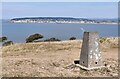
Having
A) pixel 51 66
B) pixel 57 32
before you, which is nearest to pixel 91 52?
pixel 51 66

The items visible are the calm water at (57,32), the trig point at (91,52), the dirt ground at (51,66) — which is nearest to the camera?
the dirt ground at (51,66)

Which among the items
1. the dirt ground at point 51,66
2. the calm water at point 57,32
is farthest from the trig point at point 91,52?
the calm water at point 57,32

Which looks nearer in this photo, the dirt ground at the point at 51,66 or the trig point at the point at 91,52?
the dirt ground at the point at 51,66

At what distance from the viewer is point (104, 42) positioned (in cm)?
2275

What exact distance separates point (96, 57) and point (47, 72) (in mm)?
2081

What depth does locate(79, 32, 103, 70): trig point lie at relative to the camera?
1341 centimetres

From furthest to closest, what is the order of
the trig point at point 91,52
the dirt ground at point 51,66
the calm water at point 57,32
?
the calm water at point 57,32 < the trig point at point 91,52 < the dirt ground at point 51,66

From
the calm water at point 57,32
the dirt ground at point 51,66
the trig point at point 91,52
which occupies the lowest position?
the dirt ground at point 51,66

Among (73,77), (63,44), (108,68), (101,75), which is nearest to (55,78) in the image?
(73,77)

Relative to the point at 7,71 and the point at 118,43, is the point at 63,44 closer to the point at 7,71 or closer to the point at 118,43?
the point at 118,43

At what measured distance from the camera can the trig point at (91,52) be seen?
13414 millimetres

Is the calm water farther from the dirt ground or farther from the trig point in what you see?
the dirt ground

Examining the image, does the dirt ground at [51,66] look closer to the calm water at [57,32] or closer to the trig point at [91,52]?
the trig point at [91,52]

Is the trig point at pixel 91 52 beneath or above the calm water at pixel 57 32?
beneath
